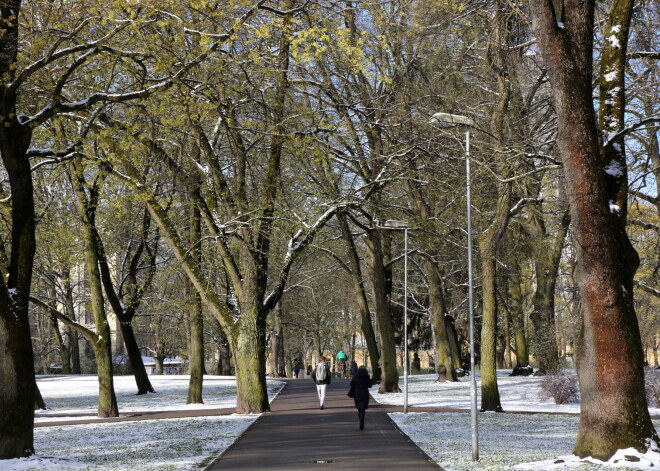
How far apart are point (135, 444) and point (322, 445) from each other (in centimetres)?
387

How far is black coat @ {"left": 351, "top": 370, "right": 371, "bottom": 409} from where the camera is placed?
20248 millimetres

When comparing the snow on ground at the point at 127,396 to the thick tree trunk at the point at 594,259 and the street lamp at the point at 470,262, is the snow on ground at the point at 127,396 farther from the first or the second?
the thick tree trunk at the point at 594,259

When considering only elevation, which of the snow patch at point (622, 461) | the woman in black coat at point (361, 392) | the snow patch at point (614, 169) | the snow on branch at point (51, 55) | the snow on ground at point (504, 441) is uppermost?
the snow on branch at point (51, 55)

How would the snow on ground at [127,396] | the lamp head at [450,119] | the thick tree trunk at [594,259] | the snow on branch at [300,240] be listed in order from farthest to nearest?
1. the snow on ground at [127,396]
2. the snow on branch at [300,240]
3. the lamp head at [450,119]
4. the thick tree trunk at [594,259]

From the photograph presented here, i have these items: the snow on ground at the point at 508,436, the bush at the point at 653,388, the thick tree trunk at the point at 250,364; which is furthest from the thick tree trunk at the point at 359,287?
the bush at the point at 653,388

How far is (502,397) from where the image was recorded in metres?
32.0

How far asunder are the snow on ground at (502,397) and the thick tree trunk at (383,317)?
0.80 metres

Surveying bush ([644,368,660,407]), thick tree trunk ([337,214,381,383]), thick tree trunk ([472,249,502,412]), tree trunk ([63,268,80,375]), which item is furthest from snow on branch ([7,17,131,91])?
tree trunk ([63,268,80,375])

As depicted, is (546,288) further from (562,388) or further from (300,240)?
(300,240)

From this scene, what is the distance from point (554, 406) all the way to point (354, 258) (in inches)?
499

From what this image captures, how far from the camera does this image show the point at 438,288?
39688 millimetres

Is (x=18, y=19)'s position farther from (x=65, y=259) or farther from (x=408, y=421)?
(x=65, y=259)

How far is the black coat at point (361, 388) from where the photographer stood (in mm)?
20248

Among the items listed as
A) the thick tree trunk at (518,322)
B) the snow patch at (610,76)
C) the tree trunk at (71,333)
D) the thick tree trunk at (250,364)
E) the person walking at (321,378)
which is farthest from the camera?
the tree trunk at (71,333)
